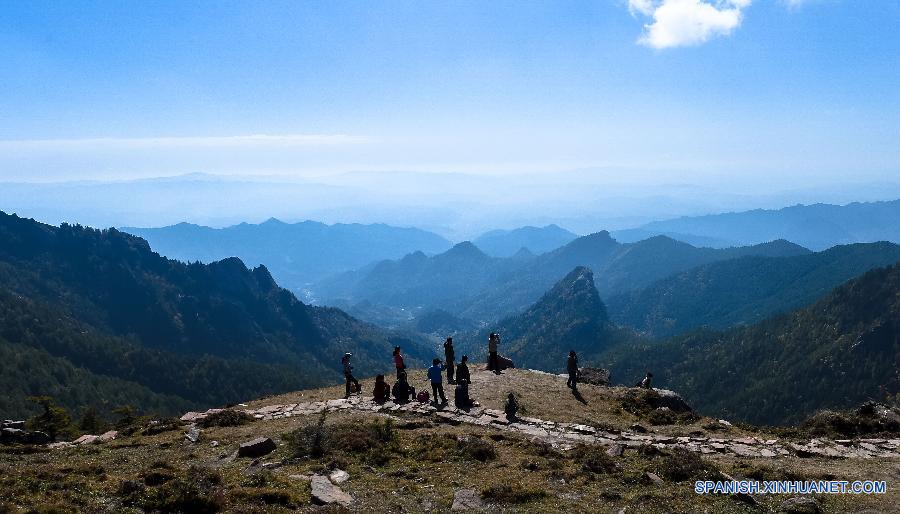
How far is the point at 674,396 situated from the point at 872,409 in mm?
9800

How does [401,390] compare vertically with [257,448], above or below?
below

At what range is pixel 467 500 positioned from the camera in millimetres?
16484

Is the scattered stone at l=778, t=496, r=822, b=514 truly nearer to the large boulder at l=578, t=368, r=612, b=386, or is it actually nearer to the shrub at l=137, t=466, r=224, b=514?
the shrub at l=137, t=466, r=224, b=514

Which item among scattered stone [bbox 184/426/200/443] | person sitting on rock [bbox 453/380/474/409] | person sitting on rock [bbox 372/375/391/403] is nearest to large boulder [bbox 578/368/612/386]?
person sitting on rock [bbox 453/380/474/409]

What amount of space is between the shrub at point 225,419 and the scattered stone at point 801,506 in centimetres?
2377

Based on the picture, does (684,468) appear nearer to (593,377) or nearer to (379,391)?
(379,391)

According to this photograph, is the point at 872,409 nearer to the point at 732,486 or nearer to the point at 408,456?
the point at 732,486

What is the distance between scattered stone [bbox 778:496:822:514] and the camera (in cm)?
1536

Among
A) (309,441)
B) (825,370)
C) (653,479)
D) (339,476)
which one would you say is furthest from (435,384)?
(825,370)

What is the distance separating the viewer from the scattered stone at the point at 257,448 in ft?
71.5

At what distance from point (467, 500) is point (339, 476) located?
15.9ft

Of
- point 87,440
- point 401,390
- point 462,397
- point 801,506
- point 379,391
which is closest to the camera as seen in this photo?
point 801,506

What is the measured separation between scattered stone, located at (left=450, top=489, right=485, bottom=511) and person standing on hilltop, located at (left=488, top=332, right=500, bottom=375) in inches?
872

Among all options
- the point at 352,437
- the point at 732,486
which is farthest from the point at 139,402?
the point at 732,486
